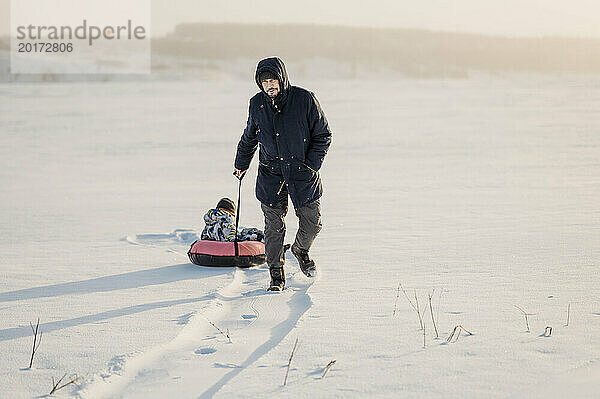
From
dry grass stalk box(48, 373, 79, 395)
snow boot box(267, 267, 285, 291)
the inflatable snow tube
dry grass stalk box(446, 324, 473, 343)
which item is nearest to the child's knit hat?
the inflatable snow tube

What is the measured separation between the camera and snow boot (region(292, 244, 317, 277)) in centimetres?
566

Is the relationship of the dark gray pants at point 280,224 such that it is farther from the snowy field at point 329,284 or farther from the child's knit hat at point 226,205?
the child's knit hat at point 226,205

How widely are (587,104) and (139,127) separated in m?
19.4

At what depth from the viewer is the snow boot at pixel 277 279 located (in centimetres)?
533

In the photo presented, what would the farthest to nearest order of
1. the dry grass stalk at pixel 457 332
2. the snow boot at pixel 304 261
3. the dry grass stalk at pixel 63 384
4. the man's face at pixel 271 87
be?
the snow boot at pixel 304 261, the man's face at pixel 271 87, the dry grass stalk at pixel 457 332, the dry grass stalk at pixel 63 384

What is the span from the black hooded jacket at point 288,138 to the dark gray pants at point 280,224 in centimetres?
7

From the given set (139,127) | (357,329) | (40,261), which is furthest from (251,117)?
(139,127)

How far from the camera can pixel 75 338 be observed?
4152 mm

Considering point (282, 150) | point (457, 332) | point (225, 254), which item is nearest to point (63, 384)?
point (457, 332)

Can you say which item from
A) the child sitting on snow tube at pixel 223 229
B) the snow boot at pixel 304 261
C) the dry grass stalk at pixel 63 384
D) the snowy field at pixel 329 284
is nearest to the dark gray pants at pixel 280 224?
the snow boot at pixel 304 261

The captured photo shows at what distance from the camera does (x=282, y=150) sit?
5.19 metres

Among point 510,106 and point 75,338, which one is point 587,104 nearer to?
point 510,106

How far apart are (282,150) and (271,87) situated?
0.49m

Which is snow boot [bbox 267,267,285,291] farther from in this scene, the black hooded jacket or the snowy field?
the black hooded jacket
